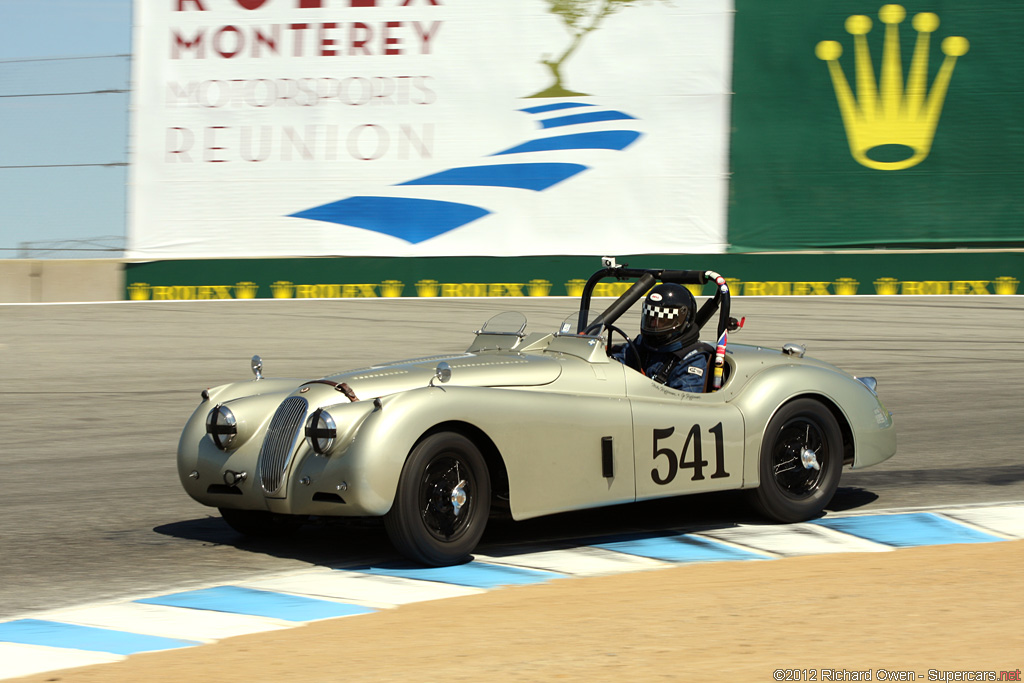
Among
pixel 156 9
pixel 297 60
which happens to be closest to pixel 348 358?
pixel 297 60

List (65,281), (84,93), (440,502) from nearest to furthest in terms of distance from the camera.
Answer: (440,502) → (65,281) → (84,93)

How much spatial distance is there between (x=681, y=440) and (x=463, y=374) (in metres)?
1.22

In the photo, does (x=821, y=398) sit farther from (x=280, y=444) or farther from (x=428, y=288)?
(x=428, y=288)

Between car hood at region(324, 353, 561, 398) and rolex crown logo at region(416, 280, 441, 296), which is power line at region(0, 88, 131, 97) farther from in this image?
car hood at region(324, 353, 561, 398)

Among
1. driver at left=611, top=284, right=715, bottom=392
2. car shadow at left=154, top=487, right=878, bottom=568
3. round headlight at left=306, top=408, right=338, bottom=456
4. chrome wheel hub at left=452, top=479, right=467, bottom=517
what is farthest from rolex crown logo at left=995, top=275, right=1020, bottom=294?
round headlight at left=306, top=408, right=338, bottom=456

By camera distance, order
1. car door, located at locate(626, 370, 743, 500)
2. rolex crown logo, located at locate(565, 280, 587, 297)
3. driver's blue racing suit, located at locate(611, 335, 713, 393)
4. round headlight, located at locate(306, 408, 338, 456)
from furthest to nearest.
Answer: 1. rolex crown logo, located at locate(565, 280, 587, 297)
2. driver's blue racing suit, located at locate(611, 335, 713, 393)
3. car door, located at locate(626, 370, 743, 500)
4. round headlight, located at locate(306, 408, 338, 456)

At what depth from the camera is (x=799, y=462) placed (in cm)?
715

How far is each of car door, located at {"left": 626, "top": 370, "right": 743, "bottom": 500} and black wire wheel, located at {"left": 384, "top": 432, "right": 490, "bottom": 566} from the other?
3.08 ft

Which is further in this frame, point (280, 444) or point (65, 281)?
point (65, 281)

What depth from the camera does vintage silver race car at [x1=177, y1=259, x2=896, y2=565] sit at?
19.0 ft

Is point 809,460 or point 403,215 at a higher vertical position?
point 403,215

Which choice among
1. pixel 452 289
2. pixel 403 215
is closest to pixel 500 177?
pixel 403 215

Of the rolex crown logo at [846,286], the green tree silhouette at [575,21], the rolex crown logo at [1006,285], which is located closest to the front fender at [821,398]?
the rolex crown logo at [846,286]

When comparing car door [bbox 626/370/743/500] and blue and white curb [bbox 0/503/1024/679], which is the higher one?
car door [bbox 626/370/743/500]
